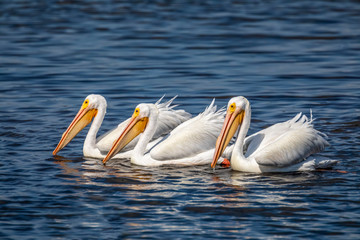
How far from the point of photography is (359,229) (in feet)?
18.7

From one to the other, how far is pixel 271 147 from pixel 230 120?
52 centimetres

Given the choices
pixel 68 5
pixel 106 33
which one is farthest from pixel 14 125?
pixel 68 5

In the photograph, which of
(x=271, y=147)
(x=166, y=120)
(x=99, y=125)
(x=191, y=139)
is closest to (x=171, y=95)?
(x=166, y=120)

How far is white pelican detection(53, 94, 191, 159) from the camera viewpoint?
823 cm

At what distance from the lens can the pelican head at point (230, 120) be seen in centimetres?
745

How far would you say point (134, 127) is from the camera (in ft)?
26.3

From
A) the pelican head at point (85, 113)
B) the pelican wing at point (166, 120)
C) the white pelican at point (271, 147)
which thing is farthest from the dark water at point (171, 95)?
the pelican wing at point (166, 120)

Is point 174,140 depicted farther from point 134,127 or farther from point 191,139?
point 134,127

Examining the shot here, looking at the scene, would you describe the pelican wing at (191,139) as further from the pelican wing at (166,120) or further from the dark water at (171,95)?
the pelican wing at (166,120)

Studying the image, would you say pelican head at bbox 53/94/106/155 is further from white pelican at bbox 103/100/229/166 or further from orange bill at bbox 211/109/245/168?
orange bill at bbox 211/109/245/168

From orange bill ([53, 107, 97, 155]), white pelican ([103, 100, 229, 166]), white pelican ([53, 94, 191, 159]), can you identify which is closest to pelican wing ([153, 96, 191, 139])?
white pelican ([53, 94, 191, 159])

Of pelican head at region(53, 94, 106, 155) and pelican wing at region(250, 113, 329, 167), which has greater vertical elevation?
pelican head at region(53, 94, 106, 155)

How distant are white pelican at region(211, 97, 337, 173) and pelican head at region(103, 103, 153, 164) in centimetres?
95

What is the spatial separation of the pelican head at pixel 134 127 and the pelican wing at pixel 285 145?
115 centimetres
